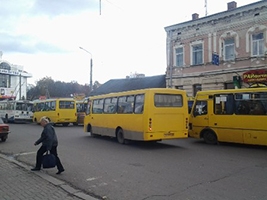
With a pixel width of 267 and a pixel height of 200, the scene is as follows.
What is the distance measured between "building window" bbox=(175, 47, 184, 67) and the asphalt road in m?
17.1

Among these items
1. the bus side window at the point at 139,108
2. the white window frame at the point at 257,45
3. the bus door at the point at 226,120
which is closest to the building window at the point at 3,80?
the white window frame at the point at 257,45

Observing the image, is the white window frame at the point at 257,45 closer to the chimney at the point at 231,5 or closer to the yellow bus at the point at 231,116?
the chimney at the point at 231,5

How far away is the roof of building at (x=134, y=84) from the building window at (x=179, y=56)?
2894 mm

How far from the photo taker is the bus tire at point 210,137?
14.5 meters

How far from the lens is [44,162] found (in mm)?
8203

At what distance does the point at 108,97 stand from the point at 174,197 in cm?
1103

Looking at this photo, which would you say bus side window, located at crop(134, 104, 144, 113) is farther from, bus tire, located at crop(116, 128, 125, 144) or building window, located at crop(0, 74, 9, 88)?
building window, located at crop(0, 74, 9, 88)

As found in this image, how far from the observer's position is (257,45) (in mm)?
24000

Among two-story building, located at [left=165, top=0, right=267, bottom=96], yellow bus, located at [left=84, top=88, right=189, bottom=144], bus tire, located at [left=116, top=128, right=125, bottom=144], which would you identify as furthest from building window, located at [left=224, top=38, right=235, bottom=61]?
bus tire, located at [left=116, top=128, right=125, bottom=144]

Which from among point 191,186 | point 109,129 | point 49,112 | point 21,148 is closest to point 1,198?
point 191,186

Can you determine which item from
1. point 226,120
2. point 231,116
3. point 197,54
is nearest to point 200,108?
point 226,120

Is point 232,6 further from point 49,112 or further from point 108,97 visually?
point 49,112

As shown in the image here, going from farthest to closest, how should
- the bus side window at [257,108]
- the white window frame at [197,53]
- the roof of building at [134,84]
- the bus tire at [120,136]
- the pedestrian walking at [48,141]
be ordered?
the roof of building at [134,84] → the white window frame at [197,53] → the bus tire at [120,136] → the bus side window at [257,108] → the pedestrian walking at [48,141]

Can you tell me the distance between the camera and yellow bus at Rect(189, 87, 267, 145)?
1273 cm
